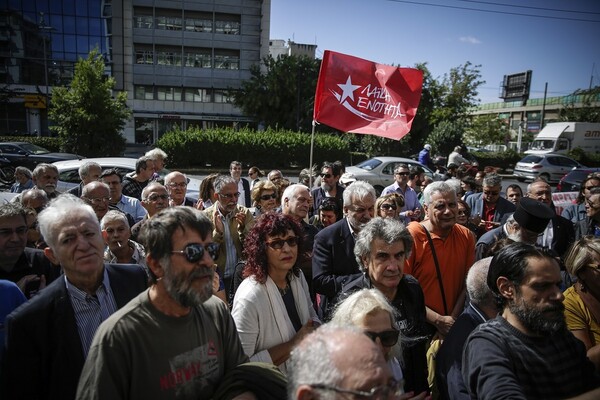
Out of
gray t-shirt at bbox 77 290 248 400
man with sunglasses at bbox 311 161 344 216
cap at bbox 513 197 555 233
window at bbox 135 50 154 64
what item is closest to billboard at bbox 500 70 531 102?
window at bbox 135 50 154 64

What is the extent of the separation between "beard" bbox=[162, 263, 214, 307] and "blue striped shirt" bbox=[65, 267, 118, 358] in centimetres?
74

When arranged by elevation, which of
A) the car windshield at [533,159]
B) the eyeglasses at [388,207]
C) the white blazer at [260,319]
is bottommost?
the white blazer at [260,319]

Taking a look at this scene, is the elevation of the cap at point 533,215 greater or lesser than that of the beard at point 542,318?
greater

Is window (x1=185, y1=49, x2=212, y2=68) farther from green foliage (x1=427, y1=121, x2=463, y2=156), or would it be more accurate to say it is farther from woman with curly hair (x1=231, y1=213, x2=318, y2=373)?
woman with curly hair (x1=231, y1=213, x2=318, y2=373)

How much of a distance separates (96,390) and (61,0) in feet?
174

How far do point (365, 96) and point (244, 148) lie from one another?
17.0 metres

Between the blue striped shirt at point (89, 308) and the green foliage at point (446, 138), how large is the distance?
85.7 feet

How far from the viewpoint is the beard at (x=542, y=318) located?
2.04 m

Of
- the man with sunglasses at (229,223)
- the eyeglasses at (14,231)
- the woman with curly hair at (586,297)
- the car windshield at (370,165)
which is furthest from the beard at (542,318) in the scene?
the car windshield at (370,165)

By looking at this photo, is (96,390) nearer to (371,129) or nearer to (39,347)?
(39,347)

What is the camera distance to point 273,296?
102 inches

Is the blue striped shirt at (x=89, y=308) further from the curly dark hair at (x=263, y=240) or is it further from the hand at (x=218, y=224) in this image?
the hand at (x=218, y=224)

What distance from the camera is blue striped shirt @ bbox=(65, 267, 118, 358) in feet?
7.13

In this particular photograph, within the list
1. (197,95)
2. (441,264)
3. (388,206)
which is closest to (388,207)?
(388,206)
